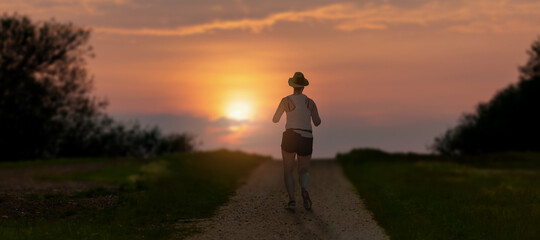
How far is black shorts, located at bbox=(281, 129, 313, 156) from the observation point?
14.8 metres

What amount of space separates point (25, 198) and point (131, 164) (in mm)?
17207

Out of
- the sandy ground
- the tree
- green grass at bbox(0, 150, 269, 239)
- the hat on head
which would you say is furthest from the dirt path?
the tree

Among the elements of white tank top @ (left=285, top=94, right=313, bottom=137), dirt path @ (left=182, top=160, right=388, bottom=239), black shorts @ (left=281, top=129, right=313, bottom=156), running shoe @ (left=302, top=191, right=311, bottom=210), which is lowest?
dirt path @ (left=182, top=160, right=388, bottom=239)

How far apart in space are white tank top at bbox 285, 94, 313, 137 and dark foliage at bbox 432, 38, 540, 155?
47.7m

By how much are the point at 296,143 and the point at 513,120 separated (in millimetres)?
48463

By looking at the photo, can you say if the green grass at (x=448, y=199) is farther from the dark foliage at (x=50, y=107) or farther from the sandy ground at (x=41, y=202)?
the dark foliage at (x=50, y=107)

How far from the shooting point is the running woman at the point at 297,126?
48.5 feet

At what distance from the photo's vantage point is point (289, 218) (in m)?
14.4

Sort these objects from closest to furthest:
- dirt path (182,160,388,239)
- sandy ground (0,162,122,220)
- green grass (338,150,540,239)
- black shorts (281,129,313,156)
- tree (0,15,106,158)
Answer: dirt path (182,160,388,239), green grass (338,150,540,239), black shorts (281,129,313,156), sandy ground (0,162,122,220), tree (0,15,106,158)

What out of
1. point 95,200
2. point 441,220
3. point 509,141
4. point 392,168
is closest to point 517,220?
point 441,220

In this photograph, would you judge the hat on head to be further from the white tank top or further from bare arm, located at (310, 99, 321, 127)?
bare arm, located at (310, 99, 321, 127)

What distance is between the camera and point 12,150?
46938 millimetres

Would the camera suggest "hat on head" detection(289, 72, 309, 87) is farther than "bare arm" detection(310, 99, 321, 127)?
No

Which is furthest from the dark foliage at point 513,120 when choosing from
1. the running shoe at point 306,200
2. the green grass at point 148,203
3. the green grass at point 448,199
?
the running shoe at point 306,200
